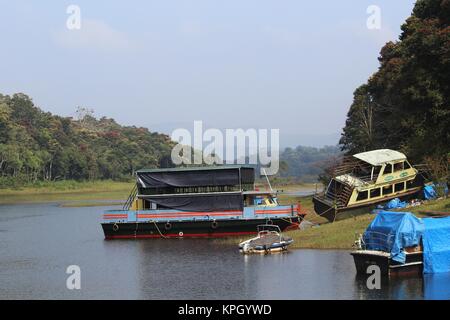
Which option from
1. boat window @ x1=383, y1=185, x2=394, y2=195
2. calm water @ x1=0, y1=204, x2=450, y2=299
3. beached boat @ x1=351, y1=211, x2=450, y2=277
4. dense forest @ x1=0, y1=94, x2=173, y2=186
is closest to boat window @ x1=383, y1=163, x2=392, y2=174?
boat window @ x1=383, y1=185, x2=394, y2=195

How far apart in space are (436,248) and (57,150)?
106m

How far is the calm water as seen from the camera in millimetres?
27172

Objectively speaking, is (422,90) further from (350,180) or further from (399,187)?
(350,180)

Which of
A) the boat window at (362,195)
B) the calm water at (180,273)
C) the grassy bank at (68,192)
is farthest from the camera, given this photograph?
the grassy bank at (68,192)

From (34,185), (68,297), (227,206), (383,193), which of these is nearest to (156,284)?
(68,297)

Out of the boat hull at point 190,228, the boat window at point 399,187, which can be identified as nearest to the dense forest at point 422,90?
the boat window at point 399,187

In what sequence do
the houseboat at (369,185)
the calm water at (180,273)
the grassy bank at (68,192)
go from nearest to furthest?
the calm water at (180,273)
the houseboat at (369,185)
the grassy bank at (68,192)

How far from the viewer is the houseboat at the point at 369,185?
46781mm

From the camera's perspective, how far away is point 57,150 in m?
125

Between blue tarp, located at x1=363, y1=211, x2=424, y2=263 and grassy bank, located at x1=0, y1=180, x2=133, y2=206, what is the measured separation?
7398cm

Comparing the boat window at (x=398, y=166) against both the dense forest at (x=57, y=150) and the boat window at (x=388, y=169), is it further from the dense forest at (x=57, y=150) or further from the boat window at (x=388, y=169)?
the dense forest at (x=57, y=150)

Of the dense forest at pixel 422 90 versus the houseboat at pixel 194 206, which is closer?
the houseboat at pixel 194 206

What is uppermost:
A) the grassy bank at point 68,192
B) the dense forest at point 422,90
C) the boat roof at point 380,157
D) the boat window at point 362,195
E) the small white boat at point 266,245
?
the dense forest at point 422,90

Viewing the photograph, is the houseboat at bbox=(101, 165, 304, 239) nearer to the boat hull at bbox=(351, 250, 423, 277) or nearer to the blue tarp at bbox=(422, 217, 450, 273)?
the boat hull at bbox=(351, 250, 423, 277)
